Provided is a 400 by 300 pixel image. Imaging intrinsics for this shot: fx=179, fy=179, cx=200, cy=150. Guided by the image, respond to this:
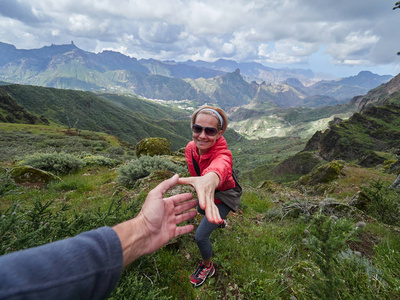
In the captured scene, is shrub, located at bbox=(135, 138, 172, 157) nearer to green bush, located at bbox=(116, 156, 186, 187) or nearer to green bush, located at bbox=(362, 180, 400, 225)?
green bush, located at bbox=(116, 156, 186, 187)

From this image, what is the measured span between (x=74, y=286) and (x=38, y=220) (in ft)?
7.63

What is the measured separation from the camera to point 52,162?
10.3 m

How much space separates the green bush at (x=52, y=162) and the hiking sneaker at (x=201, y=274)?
10493 millimetres

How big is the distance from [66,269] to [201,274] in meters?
2.72

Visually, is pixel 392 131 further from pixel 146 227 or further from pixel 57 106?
pixel 57 106

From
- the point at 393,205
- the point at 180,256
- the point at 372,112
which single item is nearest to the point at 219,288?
the point at 180,256

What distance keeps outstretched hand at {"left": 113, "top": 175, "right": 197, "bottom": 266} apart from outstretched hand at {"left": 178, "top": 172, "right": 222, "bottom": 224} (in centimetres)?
48

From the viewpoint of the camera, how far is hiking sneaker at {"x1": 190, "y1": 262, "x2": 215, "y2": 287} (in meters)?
3.19

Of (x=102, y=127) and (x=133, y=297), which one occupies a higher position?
(x=133, y=297)

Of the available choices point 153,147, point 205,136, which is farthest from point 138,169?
point 153,147

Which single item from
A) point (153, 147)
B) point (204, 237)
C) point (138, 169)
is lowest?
point (153, 147)

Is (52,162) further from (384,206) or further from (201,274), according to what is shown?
(384,206)

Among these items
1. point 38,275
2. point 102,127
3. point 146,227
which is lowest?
point 102,127

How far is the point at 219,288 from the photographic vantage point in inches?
126
